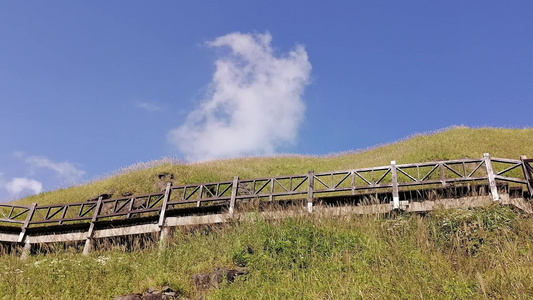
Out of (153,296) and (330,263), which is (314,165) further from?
(153,296)

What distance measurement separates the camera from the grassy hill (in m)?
6.30

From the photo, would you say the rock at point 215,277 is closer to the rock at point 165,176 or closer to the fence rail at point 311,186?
the fence rail at point 311,186

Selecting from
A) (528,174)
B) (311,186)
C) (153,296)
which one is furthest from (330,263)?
(528,174)

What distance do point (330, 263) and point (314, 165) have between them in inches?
1126

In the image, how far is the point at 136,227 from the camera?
16906mm

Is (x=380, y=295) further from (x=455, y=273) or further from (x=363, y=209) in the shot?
(x=363, y=209)

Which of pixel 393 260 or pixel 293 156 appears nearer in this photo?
pixel 393 260

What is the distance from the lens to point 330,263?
26.7 feet

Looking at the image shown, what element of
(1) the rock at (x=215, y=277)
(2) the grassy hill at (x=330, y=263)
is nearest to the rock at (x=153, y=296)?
(2) the grassy hill at (x=330, y=263)

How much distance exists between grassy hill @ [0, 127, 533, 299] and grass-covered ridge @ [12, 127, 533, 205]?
56.0ft

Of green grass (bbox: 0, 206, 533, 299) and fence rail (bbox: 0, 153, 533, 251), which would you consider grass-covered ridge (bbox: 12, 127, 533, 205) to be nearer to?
fence rail (bbox: 0, 153, 533, 251)

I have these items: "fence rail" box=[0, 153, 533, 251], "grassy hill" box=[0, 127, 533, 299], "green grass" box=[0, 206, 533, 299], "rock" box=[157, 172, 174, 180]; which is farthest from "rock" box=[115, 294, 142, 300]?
"rock" box=[157, 172, 174, 180]

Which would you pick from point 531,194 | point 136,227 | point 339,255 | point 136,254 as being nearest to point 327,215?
point 339,255

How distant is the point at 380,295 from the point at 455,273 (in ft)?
5.14
